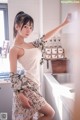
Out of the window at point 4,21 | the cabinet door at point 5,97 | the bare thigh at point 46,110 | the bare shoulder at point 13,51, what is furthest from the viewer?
the window at point 4,21

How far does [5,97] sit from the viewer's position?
213 cm

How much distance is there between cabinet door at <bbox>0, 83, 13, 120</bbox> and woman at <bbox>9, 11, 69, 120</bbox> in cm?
54

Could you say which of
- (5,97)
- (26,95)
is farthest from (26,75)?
(5,97)

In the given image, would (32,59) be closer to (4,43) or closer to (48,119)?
(48,119)

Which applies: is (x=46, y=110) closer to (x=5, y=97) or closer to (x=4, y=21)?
(x=5, y=97)

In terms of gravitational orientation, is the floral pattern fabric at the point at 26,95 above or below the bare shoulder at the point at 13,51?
below

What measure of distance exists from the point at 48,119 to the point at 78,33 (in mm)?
1221

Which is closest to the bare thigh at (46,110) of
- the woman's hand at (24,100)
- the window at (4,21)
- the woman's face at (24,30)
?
the woman's hand at (24,100)

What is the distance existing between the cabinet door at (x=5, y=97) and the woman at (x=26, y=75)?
54 centimetres

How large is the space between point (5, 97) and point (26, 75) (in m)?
0.75

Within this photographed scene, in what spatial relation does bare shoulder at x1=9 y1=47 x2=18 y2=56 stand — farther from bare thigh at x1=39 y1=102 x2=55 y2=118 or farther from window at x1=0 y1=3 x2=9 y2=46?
window at x1=0 y1=3 x2=9 y2=46

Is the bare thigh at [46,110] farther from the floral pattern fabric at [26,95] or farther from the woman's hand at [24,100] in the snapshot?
the woman's hand at [24,100]

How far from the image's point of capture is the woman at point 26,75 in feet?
4.65

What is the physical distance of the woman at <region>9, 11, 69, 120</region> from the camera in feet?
A: 4.65
